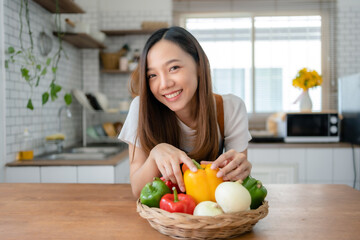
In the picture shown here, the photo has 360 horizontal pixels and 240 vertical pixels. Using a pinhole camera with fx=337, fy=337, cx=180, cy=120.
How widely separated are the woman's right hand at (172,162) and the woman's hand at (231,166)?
3.4 inches

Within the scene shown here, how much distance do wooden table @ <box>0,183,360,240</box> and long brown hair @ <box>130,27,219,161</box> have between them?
261 mm

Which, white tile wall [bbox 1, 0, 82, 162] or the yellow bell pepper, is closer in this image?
the yellow bell pepper

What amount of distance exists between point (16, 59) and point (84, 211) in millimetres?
1759

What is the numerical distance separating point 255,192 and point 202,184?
0.47 feet

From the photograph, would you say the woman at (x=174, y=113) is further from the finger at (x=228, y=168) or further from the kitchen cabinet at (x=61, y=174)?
the kitchen cabinet at (x=61, y=174)

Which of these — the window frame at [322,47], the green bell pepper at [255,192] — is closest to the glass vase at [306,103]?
the window frame at [322,47]

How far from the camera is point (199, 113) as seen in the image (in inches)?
55.5

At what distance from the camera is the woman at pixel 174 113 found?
4.13 feet

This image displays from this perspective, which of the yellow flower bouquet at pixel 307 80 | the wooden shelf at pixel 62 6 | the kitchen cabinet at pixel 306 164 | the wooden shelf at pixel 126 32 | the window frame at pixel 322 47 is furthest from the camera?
the window frame at pixel 322 47

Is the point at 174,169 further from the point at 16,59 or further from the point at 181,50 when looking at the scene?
the point at 16,59

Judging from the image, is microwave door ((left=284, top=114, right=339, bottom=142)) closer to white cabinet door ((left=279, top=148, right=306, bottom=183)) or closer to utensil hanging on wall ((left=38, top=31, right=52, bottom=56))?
white cabinet door ((left=279, top=148, right=306, bottom=183))

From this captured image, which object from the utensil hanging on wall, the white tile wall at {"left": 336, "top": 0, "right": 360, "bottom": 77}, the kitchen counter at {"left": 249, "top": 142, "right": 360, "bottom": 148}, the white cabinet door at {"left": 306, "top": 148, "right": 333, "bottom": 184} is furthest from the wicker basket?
the white tile wall at {"left": 336, "top": 0, "right": 360, "bottom": 77}

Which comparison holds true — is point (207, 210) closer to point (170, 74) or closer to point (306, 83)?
point (170, 74)

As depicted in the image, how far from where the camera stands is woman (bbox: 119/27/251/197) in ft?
4.13
